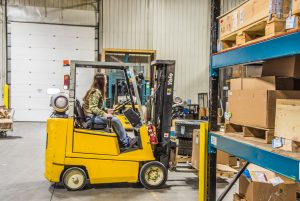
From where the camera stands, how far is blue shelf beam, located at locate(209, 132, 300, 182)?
6.26 feet

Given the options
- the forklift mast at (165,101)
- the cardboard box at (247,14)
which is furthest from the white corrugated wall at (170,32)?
the cardboard box at (247,14)

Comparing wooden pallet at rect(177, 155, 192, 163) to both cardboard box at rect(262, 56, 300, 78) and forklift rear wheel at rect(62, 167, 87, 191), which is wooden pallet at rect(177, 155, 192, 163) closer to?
forklift rear wheel at rect(62, 167, 87, 191)

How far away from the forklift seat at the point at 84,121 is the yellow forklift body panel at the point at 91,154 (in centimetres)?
34

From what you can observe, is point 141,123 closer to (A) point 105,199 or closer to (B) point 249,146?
(A) point 105,199

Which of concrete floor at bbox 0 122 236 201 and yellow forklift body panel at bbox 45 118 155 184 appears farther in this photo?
yellow forklift body panel at bbox 45 118 155 184

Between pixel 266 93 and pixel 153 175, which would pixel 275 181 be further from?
pixel 153 175

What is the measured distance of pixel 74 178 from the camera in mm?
5996

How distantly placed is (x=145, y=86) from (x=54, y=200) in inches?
388

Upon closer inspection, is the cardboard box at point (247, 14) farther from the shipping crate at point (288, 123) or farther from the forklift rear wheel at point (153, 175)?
the forklift rear wheel at point (153, 175)

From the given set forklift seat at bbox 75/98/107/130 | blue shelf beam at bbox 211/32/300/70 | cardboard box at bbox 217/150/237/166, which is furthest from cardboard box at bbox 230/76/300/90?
cardboard box at bbox 217/150/237/166

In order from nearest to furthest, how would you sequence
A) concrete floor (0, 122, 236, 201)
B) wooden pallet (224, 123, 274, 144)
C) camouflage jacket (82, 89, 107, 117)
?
wooden pallet (224, 123, 274, 144) < concrete floor (0, 122, 236, 201) < camouflage jacket (82, 89, 107, 117)

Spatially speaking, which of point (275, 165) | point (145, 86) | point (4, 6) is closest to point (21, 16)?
point (4, 6)

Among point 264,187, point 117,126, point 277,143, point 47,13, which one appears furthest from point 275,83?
point 47,13

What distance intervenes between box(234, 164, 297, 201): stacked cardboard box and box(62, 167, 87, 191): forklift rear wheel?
10.1ft
